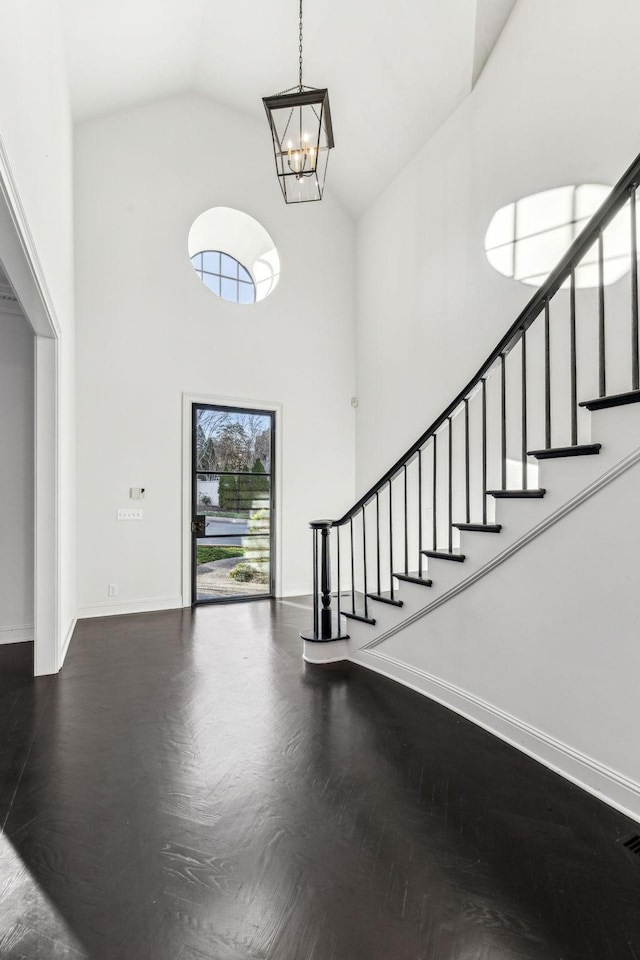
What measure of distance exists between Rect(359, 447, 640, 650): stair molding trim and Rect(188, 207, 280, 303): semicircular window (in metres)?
4.79

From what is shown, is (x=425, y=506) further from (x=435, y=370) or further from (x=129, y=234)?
(x=129, y=234)

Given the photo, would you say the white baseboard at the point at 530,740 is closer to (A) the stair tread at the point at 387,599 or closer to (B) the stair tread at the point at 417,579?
(A) the stair tread at the point at 387,599

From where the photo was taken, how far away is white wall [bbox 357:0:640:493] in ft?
11.7

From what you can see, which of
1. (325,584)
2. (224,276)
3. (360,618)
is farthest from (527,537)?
(224,276)

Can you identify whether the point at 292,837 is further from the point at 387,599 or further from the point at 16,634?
the point at 16,634

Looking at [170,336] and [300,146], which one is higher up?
[300,146]

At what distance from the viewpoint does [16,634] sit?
15.4 feet

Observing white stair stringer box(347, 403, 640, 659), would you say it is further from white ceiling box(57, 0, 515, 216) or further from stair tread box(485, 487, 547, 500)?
white ceiling box(57, 0, 515, 216)

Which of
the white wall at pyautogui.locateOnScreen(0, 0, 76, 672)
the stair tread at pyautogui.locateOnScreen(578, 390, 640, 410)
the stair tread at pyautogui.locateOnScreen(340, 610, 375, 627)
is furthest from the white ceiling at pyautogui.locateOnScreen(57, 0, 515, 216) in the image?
the stair tread at pyautogui.locateOnScreen(340, 610, 375, 627)

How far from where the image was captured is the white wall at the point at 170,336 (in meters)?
5.69

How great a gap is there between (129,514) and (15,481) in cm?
135

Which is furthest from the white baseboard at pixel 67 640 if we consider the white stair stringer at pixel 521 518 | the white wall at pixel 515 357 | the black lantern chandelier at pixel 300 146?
the black lantern chandelier at pixel 300 146

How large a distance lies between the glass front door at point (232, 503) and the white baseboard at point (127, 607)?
302 millimetres

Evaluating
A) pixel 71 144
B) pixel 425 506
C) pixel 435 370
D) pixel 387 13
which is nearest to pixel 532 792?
pixel 425 506
